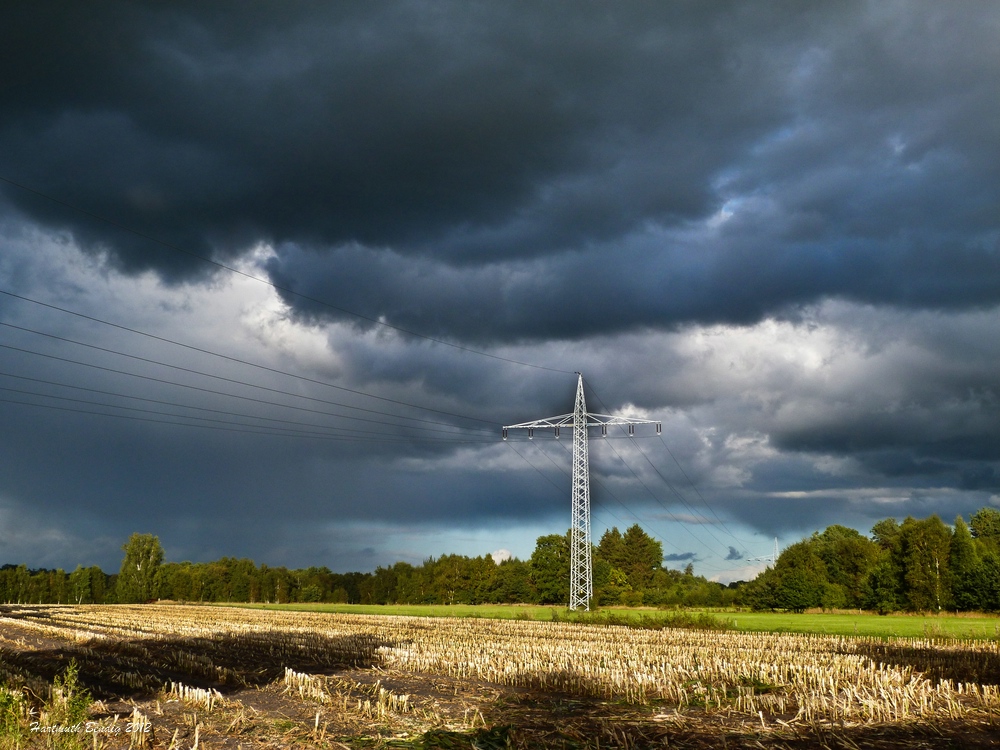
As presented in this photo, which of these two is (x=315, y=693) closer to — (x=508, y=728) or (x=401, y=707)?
(x=401, y=707)

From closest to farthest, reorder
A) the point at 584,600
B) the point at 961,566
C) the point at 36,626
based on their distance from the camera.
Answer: the point at 36,626 < the point at 584,600 < the point at 961,566

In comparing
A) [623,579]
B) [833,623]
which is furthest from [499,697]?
[623,579]

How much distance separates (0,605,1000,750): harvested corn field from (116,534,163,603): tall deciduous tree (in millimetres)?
141550

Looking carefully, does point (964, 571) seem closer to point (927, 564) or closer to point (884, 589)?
point (927, 564)

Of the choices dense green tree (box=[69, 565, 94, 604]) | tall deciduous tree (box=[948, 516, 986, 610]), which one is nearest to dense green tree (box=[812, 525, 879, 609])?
tall deciduous tree (box=[948, 516, 986, 610])

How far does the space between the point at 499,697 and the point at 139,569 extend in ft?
552

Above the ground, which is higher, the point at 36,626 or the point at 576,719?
the point at 576,719

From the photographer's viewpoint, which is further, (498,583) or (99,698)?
(498,583)

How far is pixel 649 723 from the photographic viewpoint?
1595 cm

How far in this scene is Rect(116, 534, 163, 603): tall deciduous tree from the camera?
159m

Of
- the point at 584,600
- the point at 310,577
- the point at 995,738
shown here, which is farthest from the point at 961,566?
the point at 310,577

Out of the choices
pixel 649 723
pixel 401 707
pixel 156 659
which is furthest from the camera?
pixel 156 659

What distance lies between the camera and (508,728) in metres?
15.3

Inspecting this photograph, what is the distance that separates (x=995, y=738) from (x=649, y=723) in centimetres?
708
